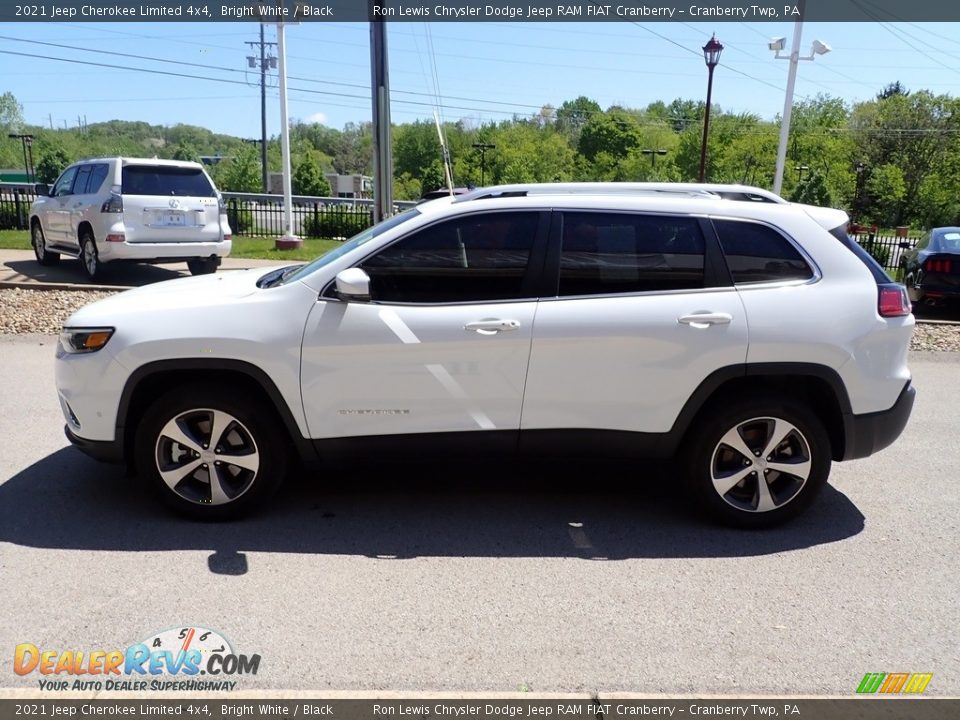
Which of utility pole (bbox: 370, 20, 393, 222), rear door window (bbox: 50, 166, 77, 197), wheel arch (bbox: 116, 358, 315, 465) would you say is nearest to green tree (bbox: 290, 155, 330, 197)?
rear door window (bbox: 50, 166, 77, 197)

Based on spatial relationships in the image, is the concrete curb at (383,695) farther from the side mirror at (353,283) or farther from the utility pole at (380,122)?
the utility pole at (380,122)

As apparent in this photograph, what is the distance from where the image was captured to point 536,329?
12.5ft

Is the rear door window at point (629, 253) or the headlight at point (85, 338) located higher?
the rear door window at point (629, 253)

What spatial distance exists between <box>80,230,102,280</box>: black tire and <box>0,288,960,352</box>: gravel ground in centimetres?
166

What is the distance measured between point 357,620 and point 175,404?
4.99 ft

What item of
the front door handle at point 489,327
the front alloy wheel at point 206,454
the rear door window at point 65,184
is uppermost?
the rear door window at point 65,184

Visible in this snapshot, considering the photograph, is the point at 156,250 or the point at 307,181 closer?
the point at 156,250

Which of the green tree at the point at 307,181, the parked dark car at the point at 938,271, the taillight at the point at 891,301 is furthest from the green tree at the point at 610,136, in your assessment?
the taillight at the point at 891,301

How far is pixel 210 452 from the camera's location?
12.9 feet

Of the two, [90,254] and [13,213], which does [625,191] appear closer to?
[90,254]

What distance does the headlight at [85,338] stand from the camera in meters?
3.86

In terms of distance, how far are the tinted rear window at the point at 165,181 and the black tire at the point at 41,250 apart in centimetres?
325
